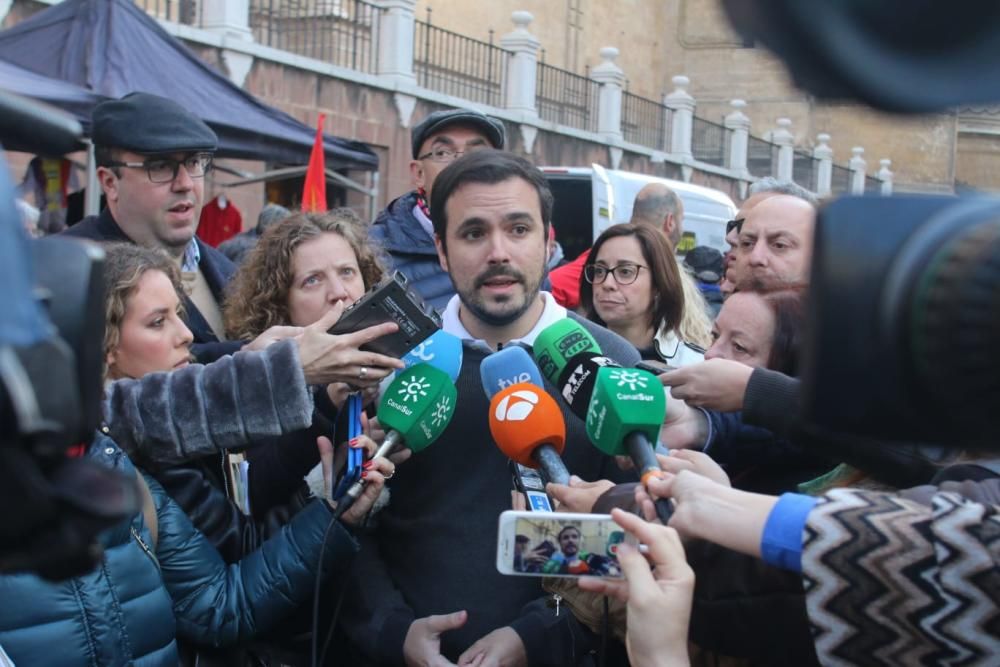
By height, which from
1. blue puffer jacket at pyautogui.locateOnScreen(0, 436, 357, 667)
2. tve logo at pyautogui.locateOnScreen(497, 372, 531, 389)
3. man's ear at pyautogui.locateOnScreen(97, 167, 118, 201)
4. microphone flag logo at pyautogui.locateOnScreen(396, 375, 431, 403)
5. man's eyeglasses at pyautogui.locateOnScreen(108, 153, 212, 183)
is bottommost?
blue puffer jacket at pyautogui.locateOnScreen(0, 436, 357, 667)

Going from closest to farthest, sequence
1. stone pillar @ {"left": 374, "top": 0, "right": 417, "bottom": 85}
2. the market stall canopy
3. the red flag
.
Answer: the red flag, the market stall canopy, stone pillar @ {"left": 374, "top": 0, "right": 417, "bottom": 85}

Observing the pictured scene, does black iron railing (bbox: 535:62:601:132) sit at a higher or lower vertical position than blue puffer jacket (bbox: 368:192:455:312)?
higher

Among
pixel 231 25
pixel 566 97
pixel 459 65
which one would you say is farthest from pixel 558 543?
pixel 566 97

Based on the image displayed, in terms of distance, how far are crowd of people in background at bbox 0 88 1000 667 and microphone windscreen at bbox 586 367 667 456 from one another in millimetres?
85

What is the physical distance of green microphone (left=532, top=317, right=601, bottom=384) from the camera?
9.50 feet

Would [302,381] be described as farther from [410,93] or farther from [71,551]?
[410,93]

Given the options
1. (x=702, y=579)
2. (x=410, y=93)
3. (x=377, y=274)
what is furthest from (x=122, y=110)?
(x=410, y=93)

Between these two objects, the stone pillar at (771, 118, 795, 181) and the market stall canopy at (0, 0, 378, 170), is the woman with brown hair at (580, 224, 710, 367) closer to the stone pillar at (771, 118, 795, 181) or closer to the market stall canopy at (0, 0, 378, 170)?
the market stall canopy at (0, 0, 378, 170)

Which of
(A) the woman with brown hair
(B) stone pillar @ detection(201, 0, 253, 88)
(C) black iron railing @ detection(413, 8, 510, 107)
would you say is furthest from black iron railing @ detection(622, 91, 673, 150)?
(A) the woman with brown hair

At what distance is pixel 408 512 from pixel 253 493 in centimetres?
54

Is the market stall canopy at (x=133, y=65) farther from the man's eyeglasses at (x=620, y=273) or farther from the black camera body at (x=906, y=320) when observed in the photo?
the black camera body at (x=906, y=320)

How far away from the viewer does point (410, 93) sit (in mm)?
16969

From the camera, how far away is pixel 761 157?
2875cm

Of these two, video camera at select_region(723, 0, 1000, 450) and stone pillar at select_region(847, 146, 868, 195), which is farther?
stone pillar at select_region(847, 146, 868, 195)
